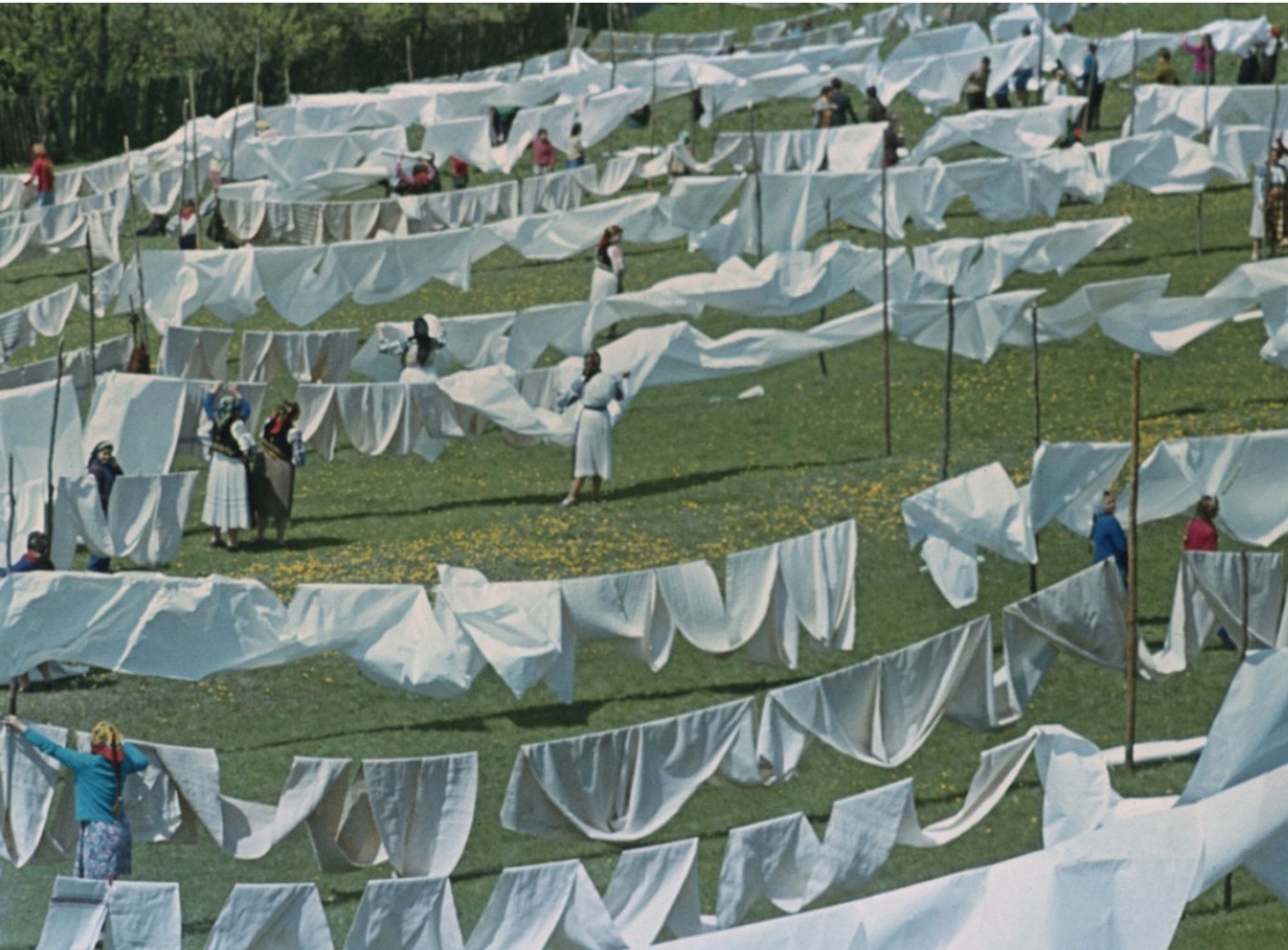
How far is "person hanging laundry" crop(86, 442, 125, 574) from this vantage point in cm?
2239

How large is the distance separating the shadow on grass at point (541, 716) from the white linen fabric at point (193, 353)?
12.0 meters

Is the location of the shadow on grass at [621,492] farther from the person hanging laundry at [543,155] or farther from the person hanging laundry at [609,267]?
the person hanging laundry at [543,155]

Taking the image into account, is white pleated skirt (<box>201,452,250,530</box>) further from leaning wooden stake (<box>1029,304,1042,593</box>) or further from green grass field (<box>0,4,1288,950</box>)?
leaning wooden stake (<box>1029,304,1042,593</box>)

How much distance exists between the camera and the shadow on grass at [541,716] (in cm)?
1894

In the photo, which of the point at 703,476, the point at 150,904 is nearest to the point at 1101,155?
the point at 703,476

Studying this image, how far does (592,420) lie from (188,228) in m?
14.6

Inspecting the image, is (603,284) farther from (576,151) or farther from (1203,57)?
(1203,57)

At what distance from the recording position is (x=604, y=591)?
61.2 ft

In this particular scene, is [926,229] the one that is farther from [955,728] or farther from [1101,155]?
[955,728]

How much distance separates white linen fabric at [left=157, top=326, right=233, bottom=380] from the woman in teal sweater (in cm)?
1572

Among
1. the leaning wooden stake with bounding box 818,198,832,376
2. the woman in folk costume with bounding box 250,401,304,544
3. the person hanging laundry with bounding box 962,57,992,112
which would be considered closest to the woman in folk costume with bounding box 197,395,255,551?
the woman in folk costume with bounding box 250,401,304,544

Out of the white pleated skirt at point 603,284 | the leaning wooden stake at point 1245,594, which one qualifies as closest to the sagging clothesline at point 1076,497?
the leaning wooden stake at point 1245,594

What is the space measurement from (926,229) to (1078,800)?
2216 centimetres

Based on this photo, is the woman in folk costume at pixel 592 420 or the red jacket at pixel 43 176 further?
the red jacket at pixel 43 176
